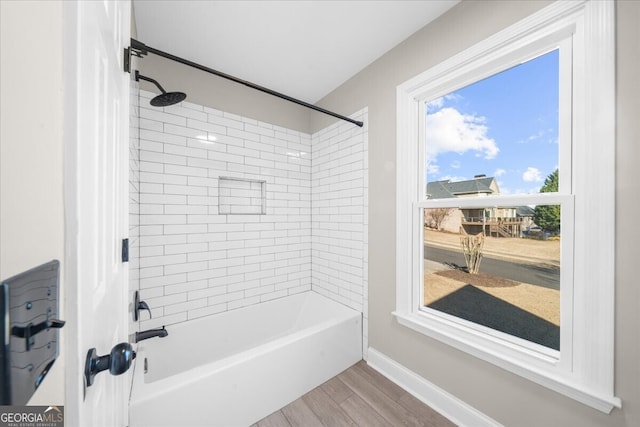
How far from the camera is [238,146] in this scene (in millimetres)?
2385

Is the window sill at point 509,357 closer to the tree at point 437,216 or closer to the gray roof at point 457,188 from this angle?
the tree at point 437,216

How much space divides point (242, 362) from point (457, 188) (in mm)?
1808

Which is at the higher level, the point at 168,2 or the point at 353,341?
the point at 168,2

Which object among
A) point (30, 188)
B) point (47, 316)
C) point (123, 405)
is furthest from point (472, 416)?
point (30, 188)

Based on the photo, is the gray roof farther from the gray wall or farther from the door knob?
the door knob

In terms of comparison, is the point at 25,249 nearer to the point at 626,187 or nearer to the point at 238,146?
the point at 626,187

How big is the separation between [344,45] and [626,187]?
6.11 ft

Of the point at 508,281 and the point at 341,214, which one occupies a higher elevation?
the point at 341,214

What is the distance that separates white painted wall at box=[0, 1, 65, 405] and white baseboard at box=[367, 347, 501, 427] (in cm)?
194

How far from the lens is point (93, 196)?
0.57 meters

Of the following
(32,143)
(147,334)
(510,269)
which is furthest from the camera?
(147,334)

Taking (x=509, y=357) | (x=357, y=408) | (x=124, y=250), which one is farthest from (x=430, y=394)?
(x=124, y=250)

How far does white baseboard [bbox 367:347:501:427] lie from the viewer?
1.46 metres

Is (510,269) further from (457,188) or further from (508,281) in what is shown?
(457,188)
